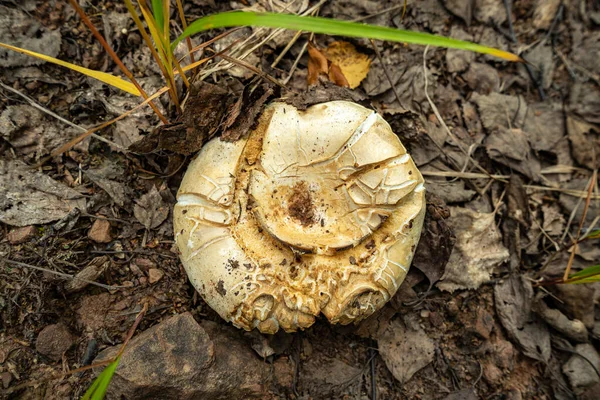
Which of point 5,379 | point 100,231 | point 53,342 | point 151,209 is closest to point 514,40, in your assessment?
point 151,209

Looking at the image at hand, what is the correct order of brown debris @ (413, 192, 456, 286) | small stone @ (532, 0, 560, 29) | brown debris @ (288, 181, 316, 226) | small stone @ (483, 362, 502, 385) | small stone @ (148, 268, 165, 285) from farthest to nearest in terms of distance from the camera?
small stone @ (532, 0, 560, 29)
small stone @ (483, 362, 502, 385)
brown debris @ (413, 192, 456, 286)
small stone @ (148, 268, 165, 285)
brown debris @ (288, 181, 316, 226)

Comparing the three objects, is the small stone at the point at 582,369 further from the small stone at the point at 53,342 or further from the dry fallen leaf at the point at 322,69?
the small stone at the point at 53,342

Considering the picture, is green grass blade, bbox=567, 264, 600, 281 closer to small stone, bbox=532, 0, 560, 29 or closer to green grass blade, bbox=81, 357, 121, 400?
small stone, bbox=532, 0, 560, 29

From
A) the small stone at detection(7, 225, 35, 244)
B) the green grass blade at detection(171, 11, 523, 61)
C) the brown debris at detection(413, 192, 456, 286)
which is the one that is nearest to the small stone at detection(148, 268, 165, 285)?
the small stone at detection(7, 225, 35, 244)

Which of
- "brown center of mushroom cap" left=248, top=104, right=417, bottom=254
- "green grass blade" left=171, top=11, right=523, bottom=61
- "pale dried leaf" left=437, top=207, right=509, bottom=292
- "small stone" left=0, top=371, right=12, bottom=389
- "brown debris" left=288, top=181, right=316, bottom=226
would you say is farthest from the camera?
"pale dried leaf" left=437, top=207, right=509, bottom=292

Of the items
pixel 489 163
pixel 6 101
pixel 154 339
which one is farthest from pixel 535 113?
pixel 6 101

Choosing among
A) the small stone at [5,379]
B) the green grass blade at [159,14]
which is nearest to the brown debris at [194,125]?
the green grass blade at [159,14]

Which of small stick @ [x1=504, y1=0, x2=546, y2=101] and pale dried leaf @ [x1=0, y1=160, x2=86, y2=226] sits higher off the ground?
small stick @ [x1=504, y1=0, x2=546, y2=101]
